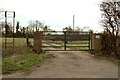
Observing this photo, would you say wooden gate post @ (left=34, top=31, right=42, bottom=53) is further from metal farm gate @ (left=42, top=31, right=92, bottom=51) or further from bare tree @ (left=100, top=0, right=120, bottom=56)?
bare tree @ (left=100, top=0, right=120, bottom=56)

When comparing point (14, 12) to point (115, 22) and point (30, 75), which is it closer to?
point (115, 22)

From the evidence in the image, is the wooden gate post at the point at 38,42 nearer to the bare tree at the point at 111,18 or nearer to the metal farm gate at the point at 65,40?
the metal farm gate at the point at 65,40

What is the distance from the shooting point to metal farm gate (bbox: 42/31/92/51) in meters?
23.3

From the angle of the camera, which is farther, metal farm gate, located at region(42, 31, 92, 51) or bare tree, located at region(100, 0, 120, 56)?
metal farm gate, located at region(42, 31, 92, 51)

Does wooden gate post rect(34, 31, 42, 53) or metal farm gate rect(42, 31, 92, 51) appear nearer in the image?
wooden gate post rect(34, 31, 42, 53)

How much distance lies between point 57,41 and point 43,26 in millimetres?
42238

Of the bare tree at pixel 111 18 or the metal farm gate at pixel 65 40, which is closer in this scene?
the bare tree at pixel 111 18

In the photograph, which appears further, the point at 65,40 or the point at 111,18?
the point at 65,40

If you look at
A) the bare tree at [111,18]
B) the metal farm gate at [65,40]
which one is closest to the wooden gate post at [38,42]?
the metal farm gate at [65,40]

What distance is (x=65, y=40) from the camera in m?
23.7

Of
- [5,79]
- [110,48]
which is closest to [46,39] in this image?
[110,48]

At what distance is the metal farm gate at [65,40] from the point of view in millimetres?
23344

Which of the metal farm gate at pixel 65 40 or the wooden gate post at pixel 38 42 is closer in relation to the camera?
the wooden gate post at pixel 38 42

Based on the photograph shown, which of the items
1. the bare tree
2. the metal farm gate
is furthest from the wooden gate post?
the bare tree
